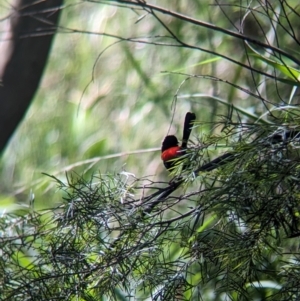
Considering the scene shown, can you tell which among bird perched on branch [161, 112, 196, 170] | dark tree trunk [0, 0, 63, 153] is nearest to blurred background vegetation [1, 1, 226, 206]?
dark tree trunk [0, 0, 63, 153]

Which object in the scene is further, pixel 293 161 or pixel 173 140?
pixel 173 140

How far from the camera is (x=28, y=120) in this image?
2.92 meters

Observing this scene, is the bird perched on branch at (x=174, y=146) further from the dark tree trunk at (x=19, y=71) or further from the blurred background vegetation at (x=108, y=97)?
the blurred background vegetation at (x=108, y=97)

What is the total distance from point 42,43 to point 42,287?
3.91ft

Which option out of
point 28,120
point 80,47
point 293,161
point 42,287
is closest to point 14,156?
point 28,120

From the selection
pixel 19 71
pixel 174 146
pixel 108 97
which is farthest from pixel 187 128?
pixel 108 97

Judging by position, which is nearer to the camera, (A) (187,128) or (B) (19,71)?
(A) (187,128)

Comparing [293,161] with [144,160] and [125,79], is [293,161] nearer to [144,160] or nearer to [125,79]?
[144,160]

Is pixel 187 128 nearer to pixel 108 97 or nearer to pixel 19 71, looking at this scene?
pixel 19 71

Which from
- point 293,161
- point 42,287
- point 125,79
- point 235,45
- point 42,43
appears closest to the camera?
point 293,161

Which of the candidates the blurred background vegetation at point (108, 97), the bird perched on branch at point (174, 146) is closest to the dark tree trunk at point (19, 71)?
the blurred background vegetation at point (108, 97)

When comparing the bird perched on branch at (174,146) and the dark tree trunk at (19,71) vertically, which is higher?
the dark tree trunk at (19,71)

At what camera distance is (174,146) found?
1112mm

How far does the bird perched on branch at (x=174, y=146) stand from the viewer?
1.09m
